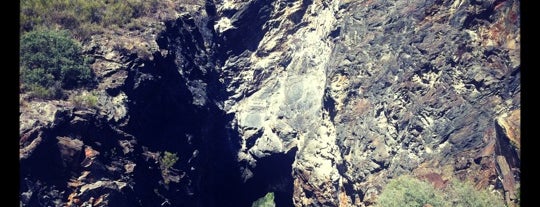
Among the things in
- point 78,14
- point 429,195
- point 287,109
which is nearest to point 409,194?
point 429,195

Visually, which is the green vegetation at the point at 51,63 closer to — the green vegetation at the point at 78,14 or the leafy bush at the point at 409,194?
the green vegetation at the point at 78,14

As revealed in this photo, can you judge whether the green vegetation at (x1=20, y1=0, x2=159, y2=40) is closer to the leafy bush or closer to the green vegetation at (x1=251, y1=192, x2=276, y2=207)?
the green vegetation at (x1=251, y1=192, x2=276, y2=207)

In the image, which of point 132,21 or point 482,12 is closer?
point 482,12

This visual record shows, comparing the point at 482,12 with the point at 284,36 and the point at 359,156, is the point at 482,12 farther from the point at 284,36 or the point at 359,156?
the point at 284,36

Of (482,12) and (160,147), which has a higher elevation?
(482,12)

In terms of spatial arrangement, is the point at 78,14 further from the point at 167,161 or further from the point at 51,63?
the point at 167,161

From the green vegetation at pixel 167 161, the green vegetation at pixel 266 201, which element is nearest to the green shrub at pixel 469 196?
the green vegetation at pixel 266 201

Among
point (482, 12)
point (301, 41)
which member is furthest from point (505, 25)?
point (301, 41)

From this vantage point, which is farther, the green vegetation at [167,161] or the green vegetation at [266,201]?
the green vegetation at [266,201]
